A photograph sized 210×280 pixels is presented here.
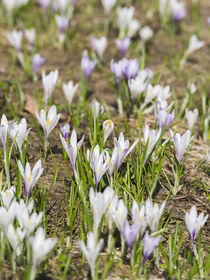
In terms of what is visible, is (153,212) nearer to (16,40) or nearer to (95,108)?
(95,108)

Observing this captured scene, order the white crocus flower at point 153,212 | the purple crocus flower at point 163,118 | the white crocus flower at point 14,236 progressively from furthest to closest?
the purple crocus flower at point 163,118, the white crocus flower at point 153,212, the white crocus flower at point 14,236

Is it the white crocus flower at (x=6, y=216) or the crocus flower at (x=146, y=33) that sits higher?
the crocus flower at (x=146, y=33)

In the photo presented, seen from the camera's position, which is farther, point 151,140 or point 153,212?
point 151,140

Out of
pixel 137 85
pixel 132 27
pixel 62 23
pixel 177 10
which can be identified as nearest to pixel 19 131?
pixel 137 85

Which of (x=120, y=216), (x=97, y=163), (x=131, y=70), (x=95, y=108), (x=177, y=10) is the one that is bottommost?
(x=120, y=216)

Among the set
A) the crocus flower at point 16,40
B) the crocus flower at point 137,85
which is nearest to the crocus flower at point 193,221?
the crocus flower at point 137,85

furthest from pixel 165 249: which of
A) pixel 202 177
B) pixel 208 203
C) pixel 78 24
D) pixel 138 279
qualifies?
pixel 78 24

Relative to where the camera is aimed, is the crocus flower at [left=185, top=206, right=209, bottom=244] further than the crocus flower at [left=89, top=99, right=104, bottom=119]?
No

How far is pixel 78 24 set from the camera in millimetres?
4543

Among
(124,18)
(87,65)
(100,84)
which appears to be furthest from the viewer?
(124,18)

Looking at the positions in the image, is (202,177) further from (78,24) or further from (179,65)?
(78,24)

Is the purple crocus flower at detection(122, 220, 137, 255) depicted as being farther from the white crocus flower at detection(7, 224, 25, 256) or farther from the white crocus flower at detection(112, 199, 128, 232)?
the white crocus flower at detection(7, 224, 25, 256)

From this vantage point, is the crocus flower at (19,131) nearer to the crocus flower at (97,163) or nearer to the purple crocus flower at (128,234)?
the crocus flower at (97,163)

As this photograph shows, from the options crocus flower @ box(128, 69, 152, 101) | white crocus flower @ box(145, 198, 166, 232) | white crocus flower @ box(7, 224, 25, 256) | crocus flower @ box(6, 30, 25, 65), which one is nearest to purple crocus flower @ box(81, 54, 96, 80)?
crocus flower @ box(128, 69, 152, 101)
